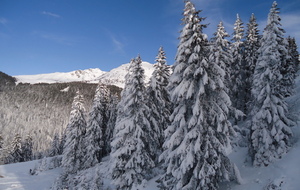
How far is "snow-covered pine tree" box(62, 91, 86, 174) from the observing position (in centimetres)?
3791

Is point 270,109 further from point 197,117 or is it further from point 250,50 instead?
point 250,50

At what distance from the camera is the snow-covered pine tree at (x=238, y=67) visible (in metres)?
35.6

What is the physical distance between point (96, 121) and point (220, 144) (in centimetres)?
2815

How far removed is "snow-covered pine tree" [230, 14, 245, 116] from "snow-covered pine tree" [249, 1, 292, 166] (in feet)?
54.2

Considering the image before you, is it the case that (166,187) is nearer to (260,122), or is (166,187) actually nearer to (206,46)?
(260,122)

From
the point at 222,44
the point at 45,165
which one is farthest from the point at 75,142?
the point at 222,44

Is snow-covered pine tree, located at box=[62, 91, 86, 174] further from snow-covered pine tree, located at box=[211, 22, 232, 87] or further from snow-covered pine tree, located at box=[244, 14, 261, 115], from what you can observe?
snow-covered pine tree, located at box=[244, 14, 261, 115]

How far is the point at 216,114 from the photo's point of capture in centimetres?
1460

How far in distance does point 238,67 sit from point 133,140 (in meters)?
23.7

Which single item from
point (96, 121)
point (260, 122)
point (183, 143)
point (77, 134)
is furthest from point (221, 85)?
point (77, 134)

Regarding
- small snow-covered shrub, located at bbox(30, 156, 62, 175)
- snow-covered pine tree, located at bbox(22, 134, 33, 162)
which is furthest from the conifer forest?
snow-covered pine tree, located at bbox(22, 134, 33, 162)

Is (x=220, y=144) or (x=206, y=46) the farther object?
(x=206, y=46)

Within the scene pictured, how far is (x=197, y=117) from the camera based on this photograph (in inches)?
573

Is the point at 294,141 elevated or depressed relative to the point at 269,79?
depressed
